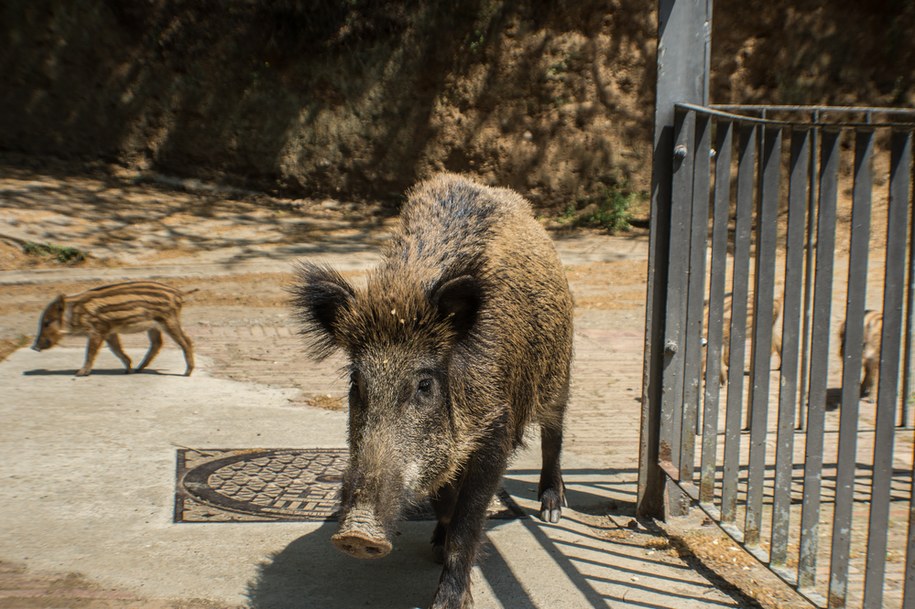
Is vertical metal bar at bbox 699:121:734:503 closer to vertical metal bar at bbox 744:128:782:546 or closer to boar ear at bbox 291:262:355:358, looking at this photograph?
vertical metal bar at bbox 744:128:782:546

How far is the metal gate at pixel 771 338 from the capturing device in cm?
307

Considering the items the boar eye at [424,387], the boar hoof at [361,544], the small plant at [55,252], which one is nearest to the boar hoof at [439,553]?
the boar eye at [424,387]

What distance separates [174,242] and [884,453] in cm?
1172

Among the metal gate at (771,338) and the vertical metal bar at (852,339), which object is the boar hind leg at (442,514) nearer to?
the metal gate at (771,338)

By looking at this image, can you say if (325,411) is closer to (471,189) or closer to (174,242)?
(471,189)

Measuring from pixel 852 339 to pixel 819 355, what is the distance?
0.22 m

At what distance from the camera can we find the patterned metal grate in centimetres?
469

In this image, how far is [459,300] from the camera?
387 centimetres

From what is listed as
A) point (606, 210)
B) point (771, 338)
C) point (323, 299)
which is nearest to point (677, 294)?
point (771, 338)

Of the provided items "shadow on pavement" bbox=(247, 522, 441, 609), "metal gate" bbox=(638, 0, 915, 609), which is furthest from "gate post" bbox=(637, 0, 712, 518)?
"shadow on pavement" bbox=(247, 522, 441, 609)

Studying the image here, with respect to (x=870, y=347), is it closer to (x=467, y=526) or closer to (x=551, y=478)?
(x=551, y=478)

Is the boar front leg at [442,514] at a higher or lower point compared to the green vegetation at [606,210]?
lower

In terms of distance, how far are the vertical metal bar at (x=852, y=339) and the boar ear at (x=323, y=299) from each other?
76.4 inches

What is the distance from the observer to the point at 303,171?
16688 millimetres
